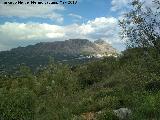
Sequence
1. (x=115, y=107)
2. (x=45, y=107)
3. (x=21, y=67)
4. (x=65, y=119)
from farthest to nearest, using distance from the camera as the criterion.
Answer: (x=21, y=67) < (x=45, y=107) < (x=115, y=107) < (x=65, y=119)

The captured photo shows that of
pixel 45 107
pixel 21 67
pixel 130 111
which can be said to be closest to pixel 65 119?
pixel 130 111

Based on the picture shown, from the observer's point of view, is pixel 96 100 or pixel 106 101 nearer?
pixel 106 101

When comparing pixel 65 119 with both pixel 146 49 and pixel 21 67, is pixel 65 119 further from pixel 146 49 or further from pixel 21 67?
pixel 21 67

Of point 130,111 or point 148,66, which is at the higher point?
point 148,66

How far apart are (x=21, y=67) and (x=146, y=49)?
1098 inches

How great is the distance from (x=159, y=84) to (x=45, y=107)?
31.8 ft

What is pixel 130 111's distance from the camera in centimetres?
2342

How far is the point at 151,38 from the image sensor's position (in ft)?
92.4

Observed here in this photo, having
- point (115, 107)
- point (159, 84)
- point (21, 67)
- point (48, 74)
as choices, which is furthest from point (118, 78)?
point (115, 107)

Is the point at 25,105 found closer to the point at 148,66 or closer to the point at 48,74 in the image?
the point at 148,66

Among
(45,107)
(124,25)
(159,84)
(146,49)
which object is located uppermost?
(124,25)

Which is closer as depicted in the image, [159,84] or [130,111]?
[130,111]

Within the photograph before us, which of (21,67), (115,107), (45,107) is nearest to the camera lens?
(115,107)

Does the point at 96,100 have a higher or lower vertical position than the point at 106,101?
lower
